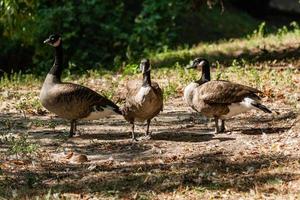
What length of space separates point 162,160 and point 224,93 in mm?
1540

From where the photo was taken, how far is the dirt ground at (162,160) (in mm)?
7605

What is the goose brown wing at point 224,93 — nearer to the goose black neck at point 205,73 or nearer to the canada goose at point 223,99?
the canada goose at point 223,99

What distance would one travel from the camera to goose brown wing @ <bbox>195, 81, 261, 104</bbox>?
9.73 m

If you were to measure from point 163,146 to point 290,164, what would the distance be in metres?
Answer: 1.94

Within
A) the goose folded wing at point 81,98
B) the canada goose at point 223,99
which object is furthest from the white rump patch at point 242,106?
the goose folded wing at point 81,98

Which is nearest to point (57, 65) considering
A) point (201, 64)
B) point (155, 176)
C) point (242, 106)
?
point (201, 64)

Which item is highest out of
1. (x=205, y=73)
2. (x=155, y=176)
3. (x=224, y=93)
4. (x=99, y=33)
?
(x=99, y=33)

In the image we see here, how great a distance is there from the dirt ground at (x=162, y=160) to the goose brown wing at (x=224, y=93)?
1.74 ft

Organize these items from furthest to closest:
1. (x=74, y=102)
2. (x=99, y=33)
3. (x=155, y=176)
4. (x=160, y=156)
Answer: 1. (x=99, y=33)
2. (x=74, y=102)
3. (x=160, y=156)
4. (x=155, y=176)

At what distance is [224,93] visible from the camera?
32.0ft

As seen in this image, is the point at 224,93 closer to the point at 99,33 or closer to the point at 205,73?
the point at 205,73

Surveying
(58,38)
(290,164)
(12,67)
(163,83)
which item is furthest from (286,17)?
(290,164)

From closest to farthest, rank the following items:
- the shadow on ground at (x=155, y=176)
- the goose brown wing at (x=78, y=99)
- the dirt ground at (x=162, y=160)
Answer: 1. the dirt ground at (x=162, y=160)
2. the shadow on ground at (x=155, y=176)
3. the goose brown wing at (x=78, y=99)

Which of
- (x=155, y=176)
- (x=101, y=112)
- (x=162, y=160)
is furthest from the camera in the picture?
(x=101, y=112)
